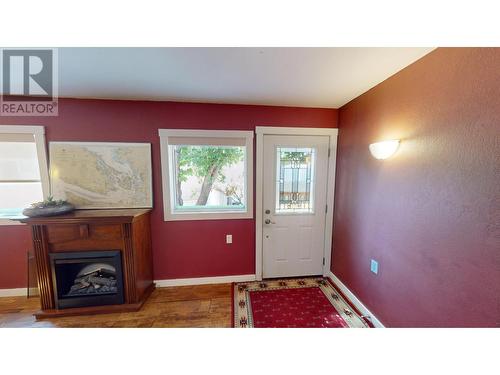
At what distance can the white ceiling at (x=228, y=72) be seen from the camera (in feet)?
3.92

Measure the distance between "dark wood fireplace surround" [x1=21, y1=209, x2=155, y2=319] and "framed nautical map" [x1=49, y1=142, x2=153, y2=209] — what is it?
22cm

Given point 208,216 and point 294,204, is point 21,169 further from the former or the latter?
point 294,204

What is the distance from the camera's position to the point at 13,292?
2.01m

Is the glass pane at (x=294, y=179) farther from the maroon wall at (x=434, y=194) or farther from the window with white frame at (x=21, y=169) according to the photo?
the window with white frame at (x=21, y=169)

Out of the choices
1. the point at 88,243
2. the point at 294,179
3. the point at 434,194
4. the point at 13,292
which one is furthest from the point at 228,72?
the point at 13,292

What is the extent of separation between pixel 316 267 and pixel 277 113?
2126 mm

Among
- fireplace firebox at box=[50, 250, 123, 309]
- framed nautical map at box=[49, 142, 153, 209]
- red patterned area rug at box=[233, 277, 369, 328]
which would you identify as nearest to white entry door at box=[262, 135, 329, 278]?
red patterned area rug at box=[233, 277, 369, 328]

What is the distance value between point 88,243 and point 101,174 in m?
0.75

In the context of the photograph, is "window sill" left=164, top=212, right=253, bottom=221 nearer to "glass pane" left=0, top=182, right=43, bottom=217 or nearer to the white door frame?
the white door frame

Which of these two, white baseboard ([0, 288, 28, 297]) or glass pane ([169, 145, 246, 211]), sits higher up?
glass pane ([169, 145, 246, 211])

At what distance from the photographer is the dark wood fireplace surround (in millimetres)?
1658
